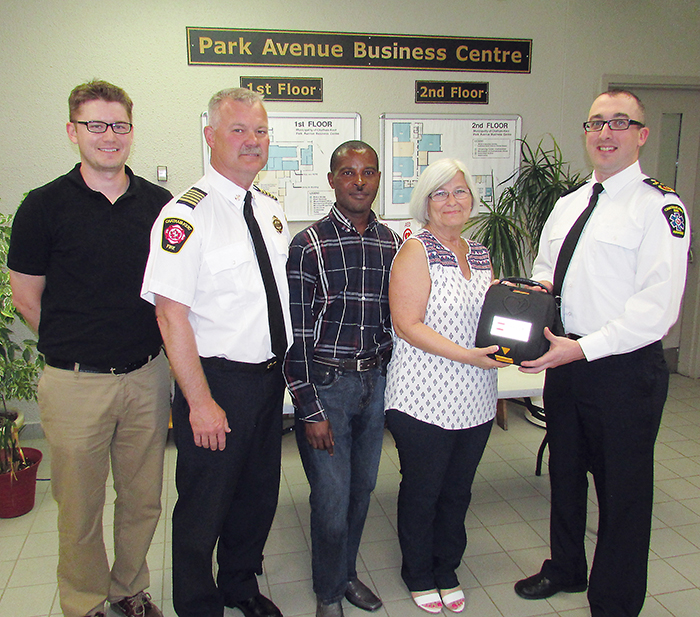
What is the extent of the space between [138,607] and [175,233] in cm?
135

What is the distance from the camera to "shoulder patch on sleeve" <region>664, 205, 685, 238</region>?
1674 millimetres

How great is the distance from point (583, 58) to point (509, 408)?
2523 millimetres

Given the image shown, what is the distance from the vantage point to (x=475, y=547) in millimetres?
2393

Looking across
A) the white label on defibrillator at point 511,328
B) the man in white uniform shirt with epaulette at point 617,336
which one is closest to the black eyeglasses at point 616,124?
the man in white uniform shirt with epaulette at point 617,336

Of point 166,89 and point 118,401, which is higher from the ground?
point 166,89

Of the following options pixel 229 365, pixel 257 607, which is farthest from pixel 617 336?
pixel 257 607

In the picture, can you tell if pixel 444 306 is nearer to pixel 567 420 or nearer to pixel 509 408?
pixel 567 420

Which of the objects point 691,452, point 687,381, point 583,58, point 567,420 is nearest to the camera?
point 567,420

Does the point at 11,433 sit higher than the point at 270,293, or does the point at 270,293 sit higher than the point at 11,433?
the point at 270,293

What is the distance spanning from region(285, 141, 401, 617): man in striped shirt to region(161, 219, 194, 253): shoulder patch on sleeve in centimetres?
33

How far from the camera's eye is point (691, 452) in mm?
3260

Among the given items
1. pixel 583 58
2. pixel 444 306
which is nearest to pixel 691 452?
pixel 444 306

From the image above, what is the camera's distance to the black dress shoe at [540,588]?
6.78 feet

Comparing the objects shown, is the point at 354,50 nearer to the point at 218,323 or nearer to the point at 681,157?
the point at 218,323
